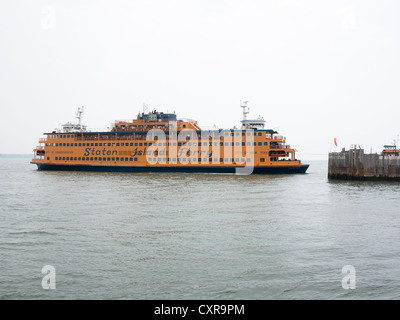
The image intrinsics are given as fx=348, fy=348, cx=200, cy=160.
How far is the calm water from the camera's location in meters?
8.80

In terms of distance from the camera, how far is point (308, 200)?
25516 millimetres

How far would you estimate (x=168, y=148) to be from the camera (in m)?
59.5

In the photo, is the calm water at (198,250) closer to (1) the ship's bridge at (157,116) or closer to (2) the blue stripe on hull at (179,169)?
(2) the blue stripe on hull at (179,169)

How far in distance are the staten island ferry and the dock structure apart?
9.56 m

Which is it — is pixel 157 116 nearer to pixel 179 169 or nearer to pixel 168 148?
pixel 168 148

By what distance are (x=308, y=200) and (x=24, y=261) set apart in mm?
19891

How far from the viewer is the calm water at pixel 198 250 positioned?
880 cm

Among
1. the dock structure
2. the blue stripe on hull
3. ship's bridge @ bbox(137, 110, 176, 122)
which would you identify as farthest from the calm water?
ship's bridge @ bbox(137, 110, 176, 122)

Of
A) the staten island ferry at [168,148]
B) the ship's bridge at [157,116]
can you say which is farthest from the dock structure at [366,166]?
the ship's bridge at [157,116]

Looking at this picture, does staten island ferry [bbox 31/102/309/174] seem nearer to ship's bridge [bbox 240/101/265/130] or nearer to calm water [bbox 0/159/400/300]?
ship's bridge [bbox 240/101/265/130]

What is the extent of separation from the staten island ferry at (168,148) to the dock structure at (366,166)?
956cm

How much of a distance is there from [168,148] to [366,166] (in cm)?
3104
